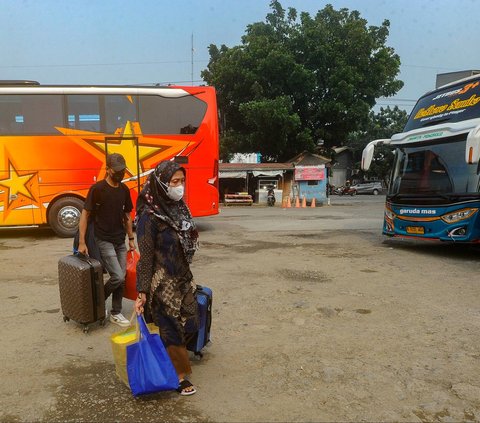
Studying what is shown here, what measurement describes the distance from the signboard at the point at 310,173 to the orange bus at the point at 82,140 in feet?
53.5

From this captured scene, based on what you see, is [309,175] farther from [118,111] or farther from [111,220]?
[111,220]

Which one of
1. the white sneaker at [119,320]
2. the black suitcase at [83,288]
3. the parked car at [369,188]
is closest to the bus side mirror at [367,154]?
the white sneaker at [119,320]

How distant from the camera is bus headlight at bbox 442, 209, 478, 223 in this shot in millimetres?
7371

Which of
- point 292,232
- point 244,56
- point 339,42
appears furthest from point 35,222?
point 339,42

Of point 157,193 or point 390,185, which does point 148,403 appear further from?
point 390,185

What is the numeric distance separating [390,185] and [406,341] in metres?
5.72

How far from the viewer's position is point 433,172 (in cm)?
807

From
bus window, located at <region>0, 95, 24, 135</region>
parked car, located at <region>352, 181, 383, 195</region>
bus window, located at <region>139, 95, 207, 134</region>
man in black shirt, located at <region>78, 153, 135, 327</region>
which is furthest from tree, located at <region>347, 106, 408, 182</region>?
man in black shirt, located at <region>78, 153, 135, 327</region>

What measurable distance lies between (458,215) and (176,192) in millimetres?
6235

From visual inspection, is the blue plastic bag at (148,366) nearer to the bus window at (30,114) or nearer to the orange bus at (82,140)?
the orange bus at (82,140)

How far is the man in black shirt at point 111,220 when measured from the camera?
418 cm

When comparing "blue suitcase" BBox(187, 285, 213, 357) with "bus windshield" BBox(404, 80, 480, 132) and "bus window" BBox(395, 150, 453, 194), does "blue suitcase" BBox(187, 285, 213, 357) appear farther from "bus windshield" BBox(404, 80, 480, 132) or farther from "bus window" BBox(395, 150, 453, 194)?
"bus windshield" BBox(404, 80, 480, 132)

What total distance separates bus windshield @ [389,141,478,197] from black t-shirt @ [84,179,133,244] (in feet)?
19.5

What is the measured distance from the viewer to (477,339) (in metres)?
3.95
